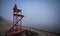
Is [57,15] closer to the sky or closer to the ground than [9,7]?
closer to the ground

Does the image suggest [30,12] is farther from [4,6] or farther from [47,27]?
[4,6]

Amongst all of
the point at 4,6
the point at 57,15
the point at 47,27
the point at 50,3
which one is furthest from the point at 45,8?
the point at 4,6

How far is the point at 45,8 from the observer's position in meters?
2.74

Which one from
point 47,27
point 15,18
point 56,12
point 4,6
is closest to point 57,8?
point 56,12

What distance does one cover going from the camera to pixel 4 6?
313 centimetres

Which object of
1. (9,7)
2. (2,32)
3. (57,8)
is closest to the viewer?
(2,32)

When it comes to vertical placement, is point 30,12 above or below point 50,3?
below

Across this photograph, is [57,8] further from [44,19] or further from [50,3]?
[44,19]

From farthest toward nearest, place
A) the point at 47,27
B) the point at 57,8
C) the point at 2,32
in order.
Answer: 1. the point at 47,27
2. the point at 57,8
3. the point at 2,32

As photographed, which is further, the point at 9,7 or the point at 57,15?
the point at 9,7

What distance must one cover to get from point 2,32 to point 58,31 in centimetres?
153

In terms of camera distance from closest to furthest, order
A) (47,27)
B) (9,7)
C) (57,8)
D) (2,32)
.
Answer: (2,32) < (57,8) < (47,27) < (9,7)

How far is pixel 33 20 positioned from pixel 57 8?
31.0 inches

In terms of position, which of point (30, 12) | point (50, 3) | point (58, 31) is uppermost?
point (50, 3)
